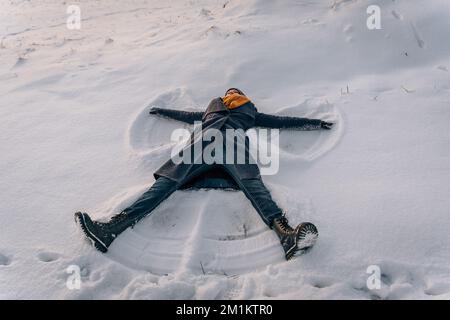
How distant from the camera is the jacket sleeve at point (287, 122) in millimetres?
4336

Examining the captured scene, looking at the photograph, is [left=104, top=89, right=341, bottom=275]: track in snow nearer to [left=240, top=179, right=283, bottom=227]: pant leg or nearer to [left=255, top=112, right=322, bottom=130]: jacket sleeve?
[left=240, top=179, right=283, bottom=227]: pant leg

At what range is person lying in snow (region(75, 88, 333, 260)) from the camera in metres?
2.88

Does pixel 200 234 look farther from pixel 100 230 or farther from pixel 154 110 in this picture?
pixel 154 110

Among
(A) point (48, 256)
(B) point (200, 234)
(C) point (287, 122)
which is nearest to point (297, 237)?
(B) point (200, 234)

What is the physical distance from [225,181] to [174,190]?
17.4 inches

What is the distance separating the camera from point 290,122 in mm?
4340

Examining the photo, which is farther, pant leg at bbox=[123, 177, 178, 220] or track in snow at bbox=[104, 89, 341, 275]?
pant leg at bbox=[123, 177, 178, 220]

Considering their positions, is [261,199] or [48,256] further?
[261,199]

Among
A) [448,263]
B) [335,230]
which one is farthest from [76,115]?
[448,263]

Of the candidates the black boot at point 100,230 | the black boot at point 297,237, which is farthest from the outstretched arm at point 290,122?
the black boot at point 100,230

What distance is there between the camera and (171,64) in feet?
18.3

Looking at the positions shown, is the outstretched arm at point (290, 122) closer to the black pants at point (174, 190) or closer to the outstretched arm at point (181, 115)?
the outstretched arm at point (181, 115)

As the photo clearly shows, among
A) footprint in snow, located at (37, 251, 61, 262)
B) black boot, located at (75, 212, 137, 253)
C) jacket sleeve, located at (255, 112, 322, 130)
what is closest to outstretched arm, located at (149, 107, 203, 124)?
jacket sleeve, located at (255, 112, 322, 130)
